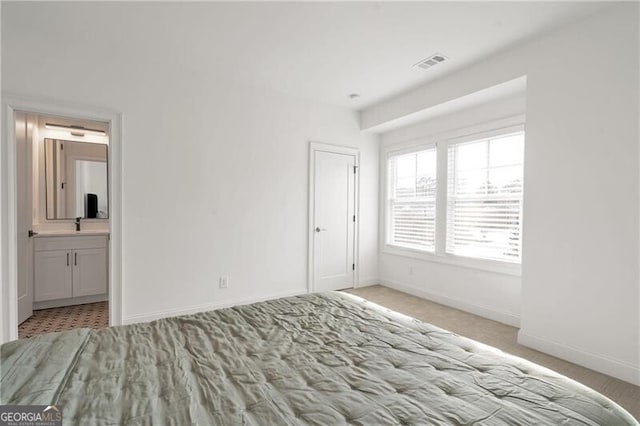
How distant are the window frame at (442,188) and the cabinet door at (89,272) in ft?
12.9

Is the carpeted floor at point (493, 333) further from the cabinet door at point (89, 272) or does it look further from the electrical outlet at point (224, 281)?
the cabinet door at point (89, 272)

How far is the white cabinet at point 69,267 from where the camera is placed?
375 cm

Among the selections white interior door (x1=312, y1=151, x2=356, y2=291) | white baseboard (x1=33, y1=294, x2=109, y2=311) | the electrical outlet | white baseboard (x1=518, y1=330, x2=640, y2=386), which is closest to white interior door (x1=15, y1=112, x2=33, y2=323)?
white baseboard (x1=33, y1=294, x2=109, y2=311)

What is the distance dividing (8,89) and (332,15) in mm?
2762

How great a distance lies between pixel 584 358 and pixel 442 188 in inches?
88.0

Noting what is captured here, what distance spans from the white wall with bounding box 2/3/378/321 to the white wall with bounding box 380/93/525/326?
1.37m

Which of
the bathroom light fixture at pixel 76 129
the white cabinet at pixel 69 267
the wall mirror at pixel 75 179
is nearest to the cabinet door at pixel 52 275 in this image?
the white cabinet at pixel 69 267

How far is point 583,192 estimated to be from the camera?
2.51 m

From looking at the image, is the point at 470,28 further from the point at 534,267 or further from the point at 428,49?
the point at 534,267

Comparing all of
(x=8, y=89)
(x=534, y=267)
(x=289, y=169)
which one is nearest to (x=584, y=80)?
(x=534, y=267)

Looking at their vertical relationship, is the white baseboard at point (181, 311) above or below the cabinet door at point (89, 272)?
below

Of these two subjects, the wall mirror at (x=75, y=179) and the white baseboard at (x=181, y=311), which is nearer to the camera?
the white baseboard at (x=181, y=311)

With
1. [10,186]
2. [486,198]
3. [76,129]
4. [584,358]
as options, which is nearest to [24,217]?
[10,186]

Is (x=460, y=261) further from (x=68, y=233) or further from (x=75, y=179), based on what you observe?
(x=75, y=179)
